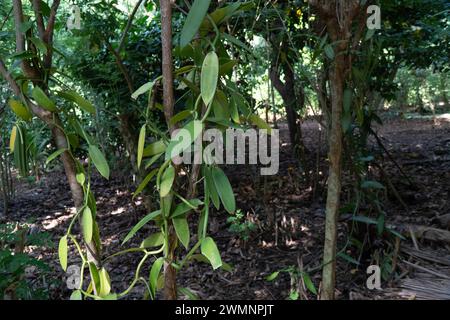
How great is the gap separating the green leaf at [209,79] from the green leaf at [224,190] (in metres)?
0.13

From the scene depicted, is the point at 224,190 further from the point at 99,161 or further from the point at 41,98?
the point at 41,98

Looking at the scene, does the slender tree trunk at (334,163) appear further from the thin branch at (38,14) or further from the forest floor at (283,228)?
the thin branch at (38,14)

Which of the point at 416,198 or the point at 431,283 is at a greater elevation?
the point at 416,198

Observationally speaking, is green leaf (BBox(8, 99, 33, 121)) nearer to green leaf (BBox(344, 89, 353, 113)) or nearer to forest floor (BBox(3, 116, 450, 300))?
green leaf (BBox(344, 89, 353, 113))

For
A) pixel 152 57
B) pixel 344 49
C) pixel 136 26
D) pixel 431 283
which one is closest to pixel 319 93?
pixel 344 49

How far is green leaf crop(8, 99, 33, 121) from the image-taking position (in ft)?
2.67

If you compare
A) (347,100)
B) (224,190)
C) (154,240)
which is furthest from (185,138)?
(347,100)

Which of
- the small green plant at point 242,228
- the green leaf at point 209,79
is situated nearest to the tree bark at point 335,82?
the green leaf at point 209,79

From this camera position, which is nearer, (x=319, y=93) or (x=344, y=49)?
(x=344, y=49)

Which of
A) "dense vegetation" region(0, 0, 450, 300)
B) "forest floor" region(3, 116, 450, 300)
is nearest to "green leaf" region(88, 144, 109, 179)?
"dense vegetation" region(0, 0, 450, 300)

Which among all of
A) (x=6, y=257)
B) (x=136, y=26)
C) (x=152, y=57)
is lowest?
(x=6, y=257)
